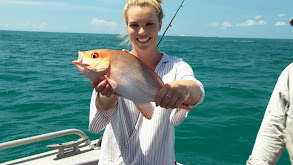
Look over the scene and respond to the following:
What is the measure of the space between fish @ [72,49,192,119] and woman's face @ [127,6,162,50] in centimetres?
35

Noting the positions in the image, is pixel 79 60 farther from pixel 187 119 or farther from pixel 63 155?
pixel 187 119

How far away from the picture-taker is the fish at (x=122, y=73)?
154cm

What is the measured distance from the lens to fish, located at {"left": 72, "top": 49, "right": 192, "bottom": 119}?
1.54 meters

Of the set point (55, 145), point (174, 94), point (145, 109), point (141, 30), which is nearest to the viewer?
point (174, 94)

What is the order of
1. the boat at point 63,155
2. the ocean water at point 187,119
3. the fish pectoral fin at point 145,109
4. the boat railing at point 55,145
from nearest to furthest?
the fish pectoral fin at point 145,109 < the boat railing at point 55,145 < the boat at point 63,155 < the ocean water at point 187,119

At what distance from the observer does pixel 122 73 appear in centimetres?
155

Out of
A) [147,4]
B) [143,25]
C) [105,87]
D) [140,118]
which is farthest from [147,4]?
[140,118]

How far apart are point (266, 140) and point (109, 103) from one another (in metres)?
1.07

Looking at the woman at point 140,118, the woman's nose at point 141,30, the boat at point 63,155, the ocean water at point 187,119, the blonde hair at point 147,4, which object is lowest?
the ocean water at point 187,119

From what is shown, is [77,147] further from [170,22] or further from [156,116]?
[170,22]

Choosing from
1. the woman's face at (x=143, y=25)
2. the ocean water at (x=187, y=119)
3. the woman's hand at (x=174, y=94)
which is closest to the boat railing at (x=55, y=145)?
the woman's face at (x=143, y=25)

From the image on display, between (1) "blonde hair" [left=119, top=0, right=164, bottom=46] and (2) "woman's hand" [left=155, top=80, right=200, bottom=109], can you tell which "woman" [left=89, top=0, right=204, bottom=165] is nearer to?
(1) "blonde hair" [left=119, top=0, right=164, bottom=46]

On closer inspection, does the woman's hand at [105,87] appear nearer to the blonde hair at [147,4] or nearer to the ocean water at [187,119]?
the blonde hair at [147,4]

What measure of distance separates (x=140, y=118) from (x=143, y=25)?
70 centimetres
